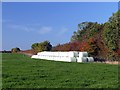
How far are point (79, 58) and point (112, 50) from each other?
312 inches

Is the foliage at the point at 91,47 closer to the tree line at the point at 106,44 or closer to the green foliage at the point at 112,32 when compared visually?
the tree line at the point at 106,44

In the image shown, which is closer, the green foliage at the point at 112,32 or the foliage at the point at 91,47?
the green foliage at the point at 112,32

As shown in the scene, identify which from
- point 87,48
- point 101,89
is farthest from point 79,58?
point 101,89

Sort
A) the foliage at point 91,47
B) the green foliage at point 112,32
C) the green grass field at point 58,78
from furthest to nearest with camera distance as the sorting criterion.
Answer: the foliage at point 91,47 → the green foliage at point 112,32 → the green grass field at point 58,78

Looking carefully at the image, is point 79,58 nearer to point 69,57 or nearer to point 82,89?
point 69,57

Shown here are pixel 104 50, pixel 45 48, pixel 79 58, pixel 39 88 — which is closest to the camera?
pixel 39 88

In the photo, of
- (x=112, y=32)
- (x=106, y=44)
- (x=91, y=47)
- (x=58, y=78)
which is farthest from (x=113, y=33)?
(x=58, y=78)

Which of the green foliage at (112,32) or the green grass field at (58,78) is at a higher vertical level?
the green foliage at (112,32)

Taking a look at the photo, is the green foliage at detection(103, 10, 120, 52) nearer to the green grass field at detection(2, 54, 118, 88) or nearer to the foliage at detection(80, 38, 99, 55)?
the foliage at detection(80, 38, 99, 55)

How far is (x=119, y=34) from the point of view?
34312 millimetres

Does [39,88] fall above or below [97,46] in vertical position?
below

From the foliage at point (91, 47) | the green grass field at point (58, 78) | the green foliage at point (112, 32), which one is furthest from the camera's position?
the foliage at point (91, 47)

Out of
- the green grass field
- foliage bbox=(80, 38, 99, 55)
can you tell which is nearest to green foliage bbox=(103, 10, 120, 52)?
foliage bbox=(80, 38, 99, 55)

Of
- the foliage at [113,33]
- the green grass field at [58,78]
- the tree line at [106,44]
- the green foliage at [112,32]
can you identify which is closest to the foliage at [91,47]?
the tree line at [106,44]
